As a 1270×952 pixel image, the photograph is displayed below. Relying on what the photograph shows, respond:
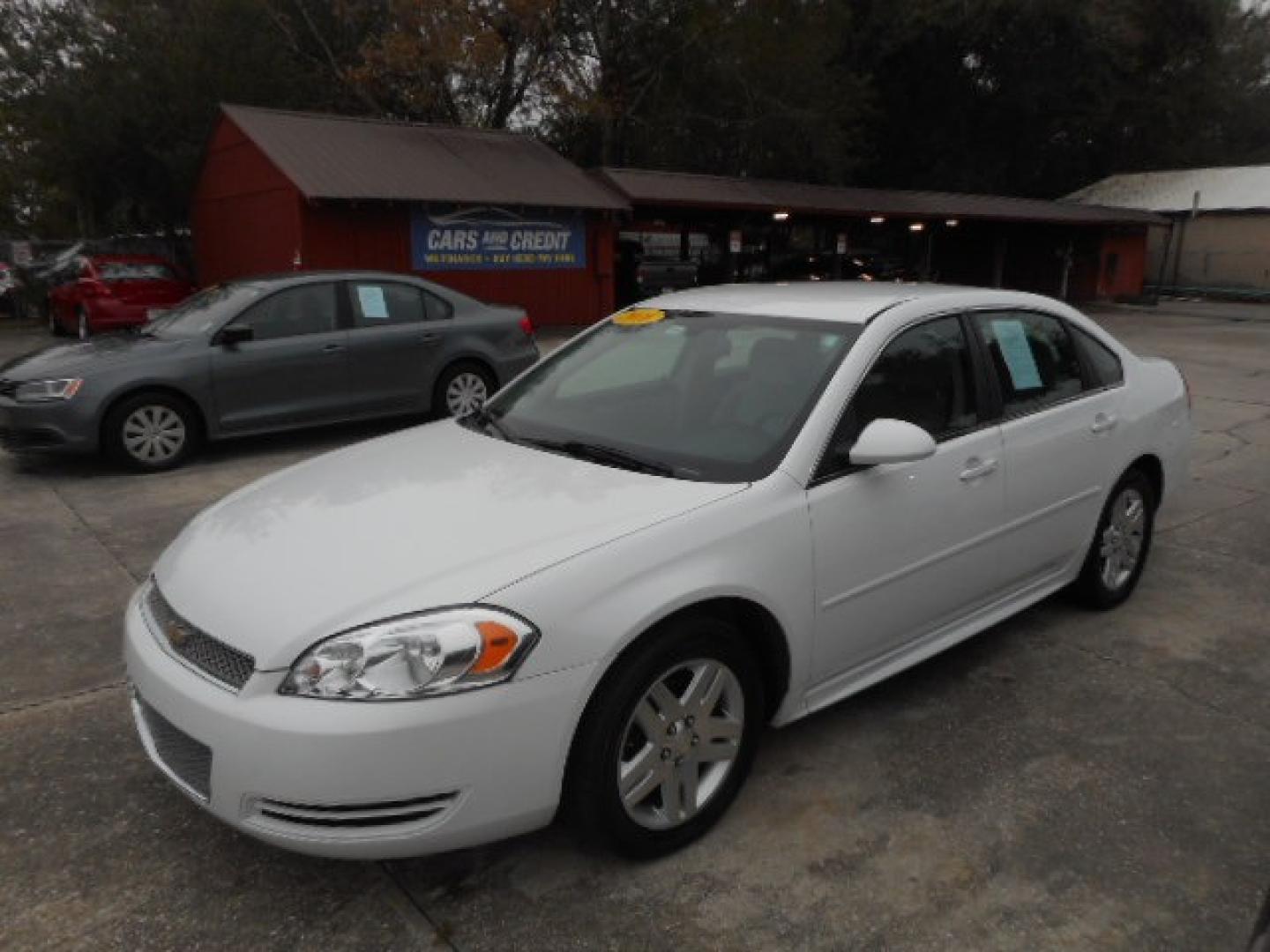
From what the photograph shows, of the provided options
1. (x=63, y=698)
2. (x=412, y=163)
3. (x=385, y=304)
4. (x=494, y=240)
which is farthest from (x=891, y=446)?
(x=412, y=163)

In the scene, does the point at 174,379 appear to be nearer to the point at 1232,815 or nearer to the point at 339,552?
the point at 339,552

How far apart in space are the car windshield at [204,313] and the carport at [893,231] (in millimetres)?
11334

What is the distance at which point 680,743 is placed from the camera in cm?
266

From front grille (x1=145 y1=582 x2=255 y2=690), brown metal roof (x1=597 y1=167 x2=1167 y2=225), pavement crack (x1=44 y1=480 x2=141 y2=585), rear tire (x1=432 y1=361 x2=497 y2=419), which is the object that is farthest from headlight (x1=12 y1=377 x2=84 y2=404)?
brown metal roof (x1=597 y1=167 x2=1167 y2=225)

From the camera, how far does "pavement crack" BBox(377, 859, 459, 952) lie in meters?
2.39

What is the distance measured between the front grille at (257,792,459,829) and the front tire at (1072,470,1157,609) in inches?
123

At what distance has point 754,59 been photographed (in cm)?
2655

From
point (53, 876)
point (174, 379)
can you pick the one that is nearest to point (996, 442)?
point (53, 876)

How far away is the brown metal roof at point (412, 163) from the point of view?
50.4 feet

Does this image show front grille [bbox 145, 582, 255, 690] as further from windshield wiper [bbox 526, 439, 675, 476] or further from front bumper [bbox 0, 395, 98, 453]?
front bumper [bbox 0, 395, 98, 453]

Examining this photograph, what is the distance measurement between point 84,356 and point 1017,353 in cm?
647

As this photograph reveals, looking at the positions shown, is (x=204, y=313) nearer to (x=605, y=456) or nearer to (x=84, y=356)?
(x=84, y=356)

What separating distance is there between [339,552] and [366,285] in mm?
6111

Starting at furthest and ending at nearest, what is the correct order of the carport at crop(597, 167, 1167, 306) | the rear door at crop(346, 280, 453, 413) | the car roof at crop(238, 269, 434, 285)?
the carport at crop(597, 167, 1167, 306) < the rear door at crop(346, 280, 453, 413) < the car roof at crop(238, 269, 434, 285)
